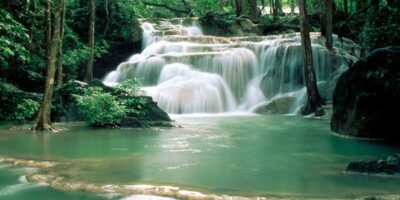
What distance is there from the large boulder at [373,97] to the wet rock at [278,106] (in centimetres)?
645

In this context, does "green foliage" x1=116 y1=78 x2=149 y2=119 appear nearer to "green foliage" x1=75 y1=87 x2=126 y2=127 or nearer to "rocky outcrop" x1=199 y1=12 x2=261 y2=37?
"green foliage" x1=75 y1=87 x2=126 y2=127

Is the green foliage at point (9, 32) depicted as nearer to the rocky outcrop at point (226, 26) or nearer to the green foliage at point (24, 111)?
the green foliage at point (24, 111)

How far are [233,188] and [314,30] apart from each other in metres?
23.6

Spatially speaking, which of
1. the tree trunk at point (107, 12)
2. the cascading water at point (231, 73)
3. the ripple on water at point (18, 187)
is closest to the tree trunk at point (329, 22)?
the cascading water at point (231, 73)

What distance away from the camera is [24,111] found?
A: 46.0ft

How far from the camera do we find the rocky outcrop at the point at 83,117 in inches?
538

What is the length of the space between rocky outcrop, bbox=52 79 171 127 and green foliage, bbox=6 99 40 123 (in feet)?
2.42

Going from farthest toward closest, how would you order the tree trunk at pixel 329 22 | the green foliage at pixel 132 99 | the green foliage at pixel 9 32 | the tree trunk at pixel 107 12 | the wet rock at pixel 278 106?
1. the tree trunk at pixel 107 12
2. the tree trunk at pixel 329 22
3. the wet rock at pixel 278 106
4. the green foliage at pixel 132 99
5. the green foliage at pixel 9 32

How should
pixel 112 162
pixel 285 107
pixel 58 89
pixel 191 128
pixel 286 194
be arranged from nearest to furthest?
pixel 286 194, pixel 112 162, pixel 191 128, pixel 58 89, pixel 285 107

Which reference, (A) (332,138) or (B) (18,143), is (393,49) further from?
(B) (18,143)

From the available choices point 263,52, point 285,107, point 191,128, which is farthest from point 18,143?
point 263,52

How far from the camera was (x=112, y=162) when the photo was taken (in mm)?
8086

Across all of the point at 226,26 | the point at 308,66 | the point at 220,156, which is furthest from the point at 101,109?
the point at 226,26

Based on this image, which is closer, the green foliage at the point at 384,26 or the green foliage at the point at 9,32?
the green foliage at the point at 384,26
